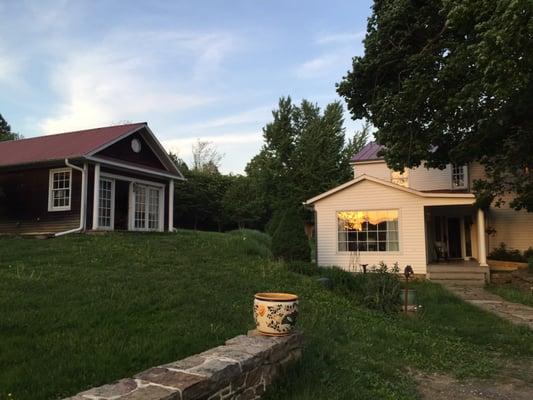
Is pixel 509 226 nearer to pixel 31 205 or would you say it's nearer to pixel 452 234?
pixel 452 234

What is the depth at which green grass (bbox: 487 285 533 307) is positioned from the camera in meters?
11.8

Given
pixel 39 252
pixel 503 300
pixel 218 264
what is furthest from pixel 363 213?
pixel 39 252

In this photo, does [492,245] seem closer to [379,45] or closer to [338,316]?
[379,45]

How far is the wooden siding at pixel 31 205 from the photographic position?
52.8 feet

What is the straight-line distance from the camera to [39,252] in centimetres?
1089

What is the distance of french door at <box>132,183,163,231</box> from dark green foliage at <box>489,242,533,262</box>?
13586 mm

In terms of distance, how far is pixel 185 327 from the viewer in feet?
18.7

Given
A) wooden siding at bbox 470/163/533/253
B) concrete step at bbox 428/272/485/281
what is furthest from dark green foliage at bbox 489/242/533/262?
concrete step at bbox 428/272/485/281

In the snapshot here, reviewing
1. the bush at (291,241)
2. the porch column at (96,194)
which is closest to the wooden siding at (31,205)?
the porch column at (96,194)

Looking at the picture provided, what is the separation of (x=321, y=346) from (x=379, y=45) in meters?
9.82

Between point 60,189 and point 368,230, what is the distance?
36.0 ft

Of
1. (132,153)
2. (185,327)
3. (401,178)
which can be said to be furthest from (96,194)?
(401,178)

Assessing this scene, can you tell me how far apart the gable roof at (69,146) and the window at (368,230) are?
7777 mm

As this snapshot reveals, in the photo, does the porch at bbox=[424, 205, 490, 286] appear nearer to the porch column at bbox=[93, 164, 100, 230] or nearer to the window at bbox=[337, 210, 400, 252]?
the window at bbox=[337, 210, 400, 252]
